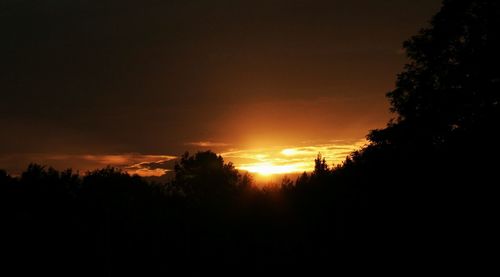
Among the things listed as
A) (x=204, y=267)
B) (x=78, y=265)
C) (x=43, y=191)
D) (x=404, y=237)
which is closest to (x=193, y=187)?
(x=43, y=191)

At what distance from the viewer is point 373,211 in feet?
60.6

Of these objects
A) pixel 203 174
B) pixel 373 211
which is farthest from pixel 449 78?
pixel 203 174

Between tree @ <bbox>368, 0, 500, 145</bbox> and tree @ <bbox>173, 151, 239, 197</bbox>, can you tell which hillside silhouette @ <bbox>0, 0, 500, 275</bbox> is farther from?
tree @ <bbox>173, 151, 239, 197</bbox>

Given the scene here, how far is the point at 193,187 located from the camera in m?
92.1

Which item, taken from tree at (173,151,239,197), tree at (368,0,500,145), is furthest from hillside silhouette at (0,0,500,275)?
tree at (173,151,239,197)

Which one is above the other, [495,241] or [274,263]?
[495,241]

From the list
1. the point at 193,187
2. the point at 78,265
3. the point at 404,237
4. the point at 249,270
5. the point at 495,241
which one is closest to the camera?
the point at 495,241

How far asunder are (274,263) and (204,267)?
3.71 metres

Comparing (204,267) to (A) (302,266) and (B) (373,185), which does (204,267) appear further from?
(B) (373,185)

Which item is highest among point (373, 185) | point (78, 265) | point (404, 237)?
point (373, 185)

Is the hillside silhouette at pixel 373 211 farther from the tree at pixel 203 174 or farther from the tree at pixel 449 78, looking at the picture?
the tree at pixel 203 174

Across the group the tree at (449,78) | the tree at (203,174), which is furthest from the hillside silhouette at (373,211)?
the tree at (203,174)

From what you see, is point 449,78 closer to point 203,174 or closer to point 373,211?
point 373,211

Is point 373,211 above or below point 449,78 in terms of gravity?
below
